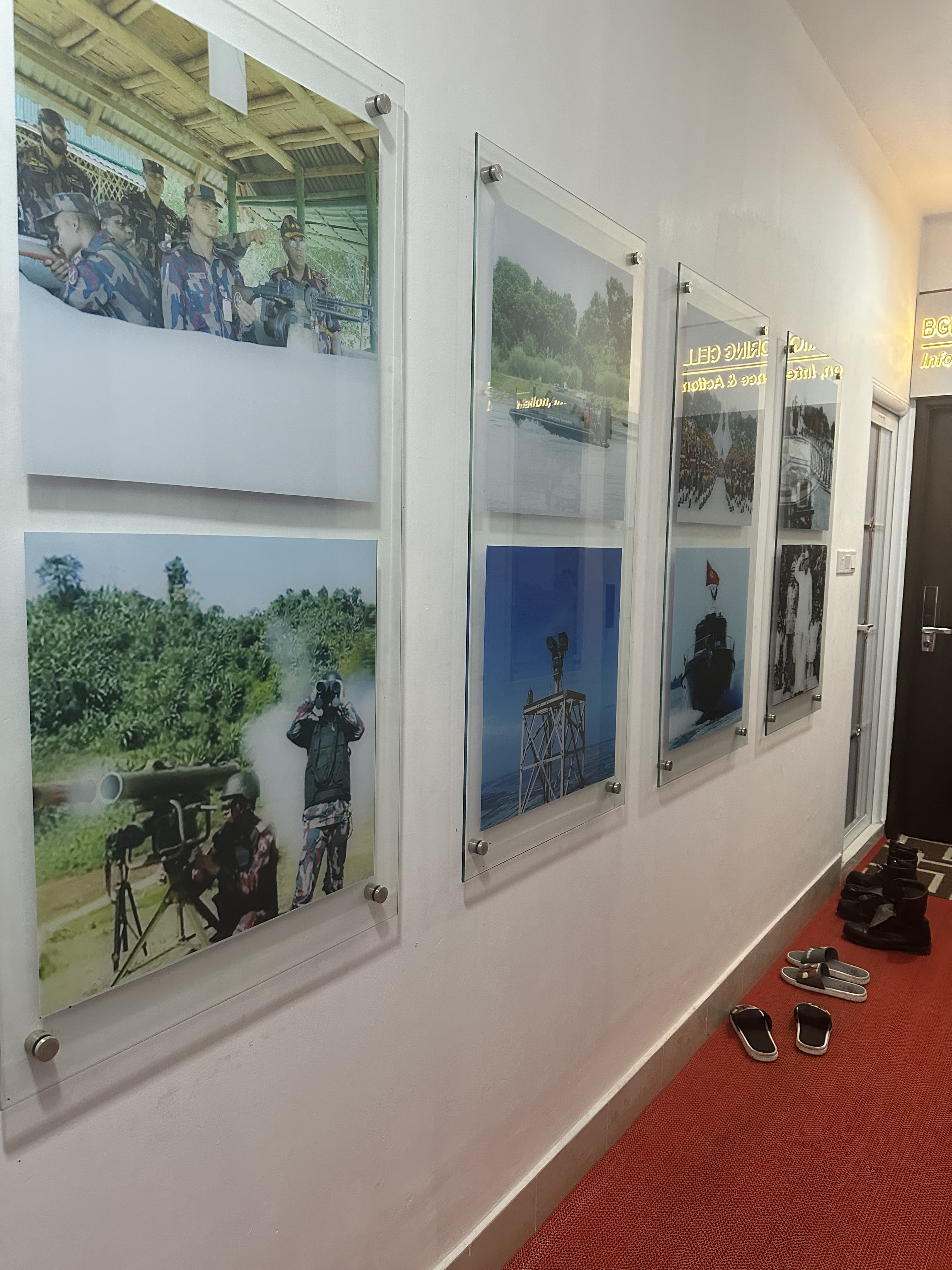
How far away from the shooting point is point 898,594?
15.0 feet

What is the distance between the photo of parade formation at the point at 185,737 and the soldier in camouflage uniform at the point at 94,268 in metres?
0.25

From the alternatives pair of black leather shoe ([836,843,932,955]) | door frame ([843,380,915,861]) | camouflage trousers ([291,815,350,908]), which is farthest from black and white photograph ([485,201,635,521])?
door frame ([843,380,915,861])

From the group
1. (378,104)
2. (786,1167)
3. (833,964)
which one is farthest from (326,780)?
(833,964)

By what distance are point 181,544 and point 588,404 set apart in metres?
1.02

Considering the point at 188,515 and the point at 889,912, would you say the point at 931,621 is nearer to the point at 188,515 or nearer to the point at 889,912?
the point at 889,912

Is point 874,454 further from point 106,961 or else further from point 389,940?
point 106,961

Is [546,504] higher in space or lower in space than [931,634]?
higher

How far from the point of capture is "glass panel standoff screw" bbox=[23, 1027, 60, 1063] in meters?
0.95

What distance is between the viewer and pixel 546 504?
1.71 m

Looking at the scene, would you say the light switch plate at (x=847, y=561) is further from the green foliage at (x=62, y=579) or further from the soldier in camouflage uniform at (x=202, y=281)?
the green foliage at (x=62, y=579)

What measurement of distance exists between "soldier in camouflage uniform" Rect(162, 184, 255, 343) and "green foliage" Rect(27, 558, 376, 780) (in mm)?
287

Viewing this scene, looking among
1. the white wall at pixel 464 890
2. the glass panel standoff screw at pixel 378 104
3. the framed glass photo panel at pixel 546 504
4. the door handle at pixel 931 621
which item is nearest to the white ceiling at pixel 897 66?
the white wall at pixel 464 890

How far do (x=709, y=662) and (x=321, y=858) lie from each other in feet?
4.83

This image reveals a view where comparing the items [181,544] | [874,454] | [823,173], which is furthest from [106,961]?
[874,454]
